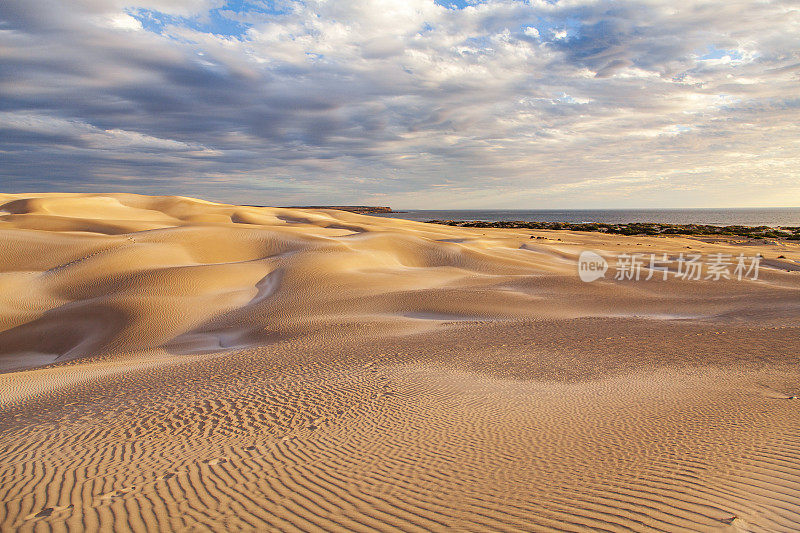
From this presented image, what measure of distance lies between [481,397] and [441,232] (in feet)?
128

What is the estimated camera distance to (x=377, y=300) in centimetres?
1662

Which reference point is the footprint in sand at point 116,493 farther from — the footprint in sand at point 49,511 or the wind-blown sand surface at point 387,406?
the footprint in sand at point 49,511

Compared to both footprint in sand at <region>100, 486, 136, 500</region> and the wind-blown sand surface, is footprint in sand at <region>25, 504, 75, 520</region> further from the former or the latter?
footprint in sand at <region>100, 486, 136, 500</region>

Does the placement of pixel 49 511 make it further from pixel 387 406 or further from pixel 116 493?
pixel 387 406

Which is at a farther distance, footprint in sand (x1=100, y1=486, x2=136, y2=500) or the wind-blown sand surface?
footprint in sand (x1=100, y1=486, x2=136, y2=500)

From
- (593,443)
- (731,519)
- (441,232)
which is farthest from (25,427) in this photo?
(441,232)

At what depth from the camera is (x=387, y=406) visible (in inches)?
282

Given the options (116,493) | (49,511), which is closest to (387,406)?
(116,493)

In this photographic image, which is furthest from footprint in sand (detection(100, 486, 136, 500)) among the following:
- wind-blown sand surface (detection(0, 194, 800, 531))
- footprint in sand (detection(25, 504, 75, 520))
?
footprint in sand (detection(25, 504, 75, 520))

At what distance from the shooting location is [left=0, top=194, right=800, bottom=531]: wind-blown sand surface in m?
4.21

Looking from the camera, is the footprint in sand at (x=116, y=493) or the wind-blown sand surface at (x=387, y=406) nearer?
the wind-blown sand surface at (x=387, y=406)

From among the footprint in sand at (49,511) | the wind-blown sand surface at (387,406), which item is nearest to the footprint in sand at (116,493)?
the wind-blown sand surface at (387,406)

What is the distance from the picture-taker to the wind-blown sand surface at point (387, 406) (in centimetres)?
421

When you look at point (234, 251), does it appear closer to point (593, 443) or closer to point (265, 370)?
point (265, 370)
